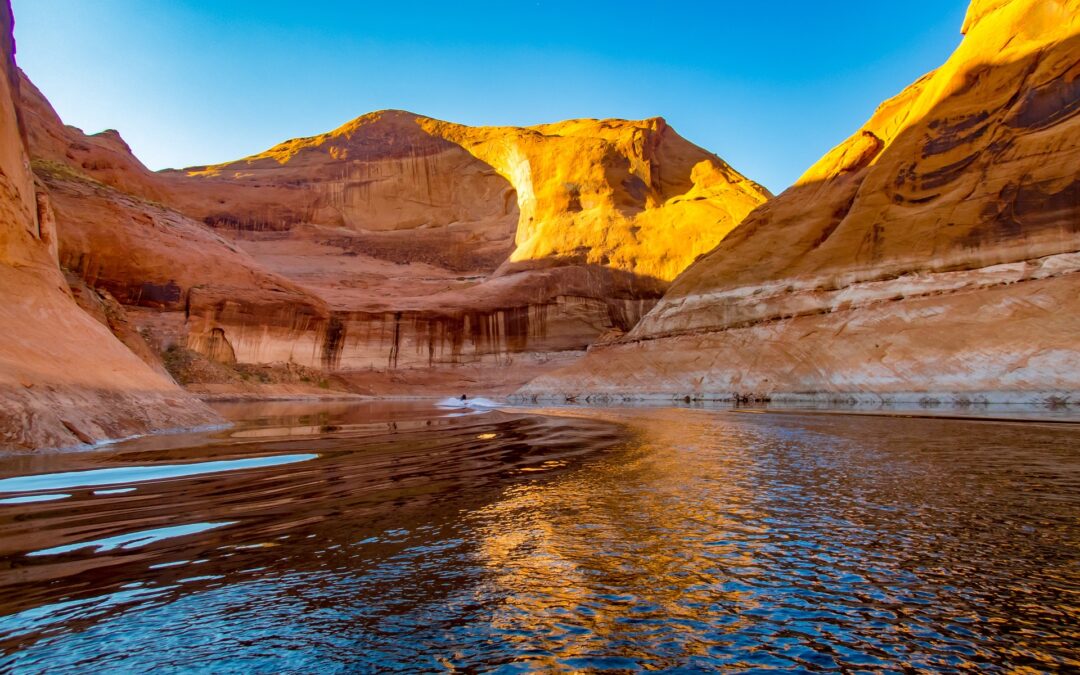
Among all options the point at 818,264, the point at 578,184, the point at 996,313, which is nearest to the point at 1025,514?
the point at 996,313

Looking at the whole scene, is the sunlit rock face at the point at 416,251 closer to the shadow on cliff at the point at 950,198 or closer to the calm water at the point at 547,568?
the shadow on cliff at the point at 950,198

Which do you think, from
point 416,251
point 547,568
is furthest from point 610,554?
point 416,251

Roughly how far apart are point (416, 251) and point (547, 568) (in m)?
95.3

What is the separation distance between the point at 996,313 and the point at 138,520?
99.7 ft

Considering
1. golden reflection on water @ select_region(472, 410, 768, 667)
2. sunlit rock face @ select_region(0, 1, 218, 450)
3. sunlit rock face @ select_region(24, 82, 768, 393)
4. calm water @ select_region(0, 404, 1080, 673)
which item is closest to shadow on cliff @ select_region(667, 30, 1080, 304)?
sunlit rock face @ select_region(24, 82, 768, 393)

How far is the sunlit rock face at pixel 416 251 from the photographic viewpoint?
165 feet

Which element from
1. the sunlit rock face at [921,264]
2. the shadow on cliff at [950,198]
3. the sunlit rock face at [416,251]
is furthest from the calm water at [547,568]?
the sunlit rock face at [416,251]

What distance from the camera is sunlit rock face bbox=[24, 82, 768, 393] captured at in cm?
5025

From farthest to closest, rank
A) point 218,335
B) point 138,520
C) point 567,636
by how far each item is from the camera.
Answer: point 218,335, point 138,520, point 567,636

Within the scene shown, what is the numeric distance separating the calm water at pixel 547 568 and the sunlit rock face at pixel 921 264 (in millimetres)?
19881

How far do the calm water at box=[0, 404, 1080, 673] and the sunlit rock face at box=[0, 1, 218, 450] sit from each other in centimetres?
272

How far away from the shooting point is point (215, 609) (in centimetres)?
306

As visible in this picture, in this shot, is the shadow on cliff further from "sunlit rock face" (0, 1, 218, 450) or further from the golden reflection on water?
"sunlit rock face" (0, 1, 218, 450)

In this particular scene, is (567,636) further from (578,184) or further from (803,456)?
(578,184)
